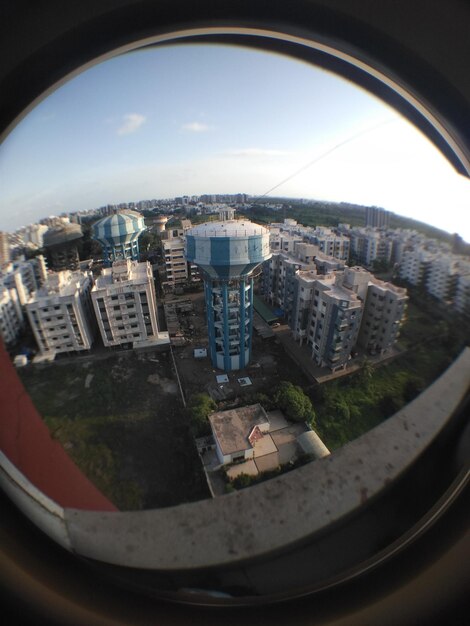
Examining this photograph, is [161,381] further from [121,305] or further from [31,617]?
[31,617]

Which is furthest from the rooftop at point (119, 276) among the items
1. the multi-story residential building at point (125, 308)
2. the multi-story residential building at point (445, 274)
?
the multi-story residential building at point (445, 274)

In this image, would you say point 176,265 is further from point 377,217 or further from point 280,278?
point 377,217

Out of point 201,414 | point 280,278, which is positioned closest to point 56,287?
point 201,414

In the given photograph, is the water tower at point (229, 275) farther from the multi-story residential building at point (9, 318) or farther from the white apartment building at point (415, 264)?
the multi-story residential building at point (9, 318)

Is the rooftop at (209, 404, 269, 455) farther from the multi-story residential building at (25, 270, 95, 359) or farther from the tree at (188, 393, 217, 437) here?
the multi-story residential building at (25, 270, 95, 359)

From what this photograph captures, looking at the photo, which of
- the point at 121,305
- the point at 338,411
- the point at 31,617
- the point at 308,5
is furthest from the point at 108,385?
the point at 308,5
